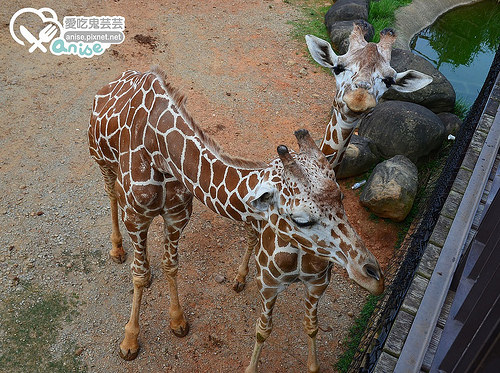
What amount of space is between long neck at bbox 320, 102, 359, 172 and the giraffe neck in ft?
3.66

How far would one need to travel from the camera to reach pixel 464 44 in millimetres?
13570

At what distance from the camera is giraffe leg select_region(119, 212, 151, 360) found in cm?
479

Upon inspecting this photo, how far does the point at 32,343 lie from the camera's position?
5203mm

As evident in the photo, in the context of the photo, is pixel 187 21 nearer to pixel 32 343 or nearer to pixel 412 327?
pixel 32 343

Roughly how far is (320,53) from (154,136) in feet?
6.52

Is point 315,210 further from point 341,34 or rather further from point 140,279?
point 341,34

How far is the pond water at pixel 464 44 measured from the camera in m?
12.2

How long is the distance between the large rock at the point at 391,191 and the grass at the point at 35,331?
448 centimetres

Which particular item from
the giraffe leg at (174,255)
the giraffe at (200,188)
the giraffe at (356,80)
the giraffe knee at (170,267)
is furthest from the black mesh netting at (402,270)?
the giraffe knee at (170,267)

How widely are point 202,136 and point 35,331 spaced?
3.27m

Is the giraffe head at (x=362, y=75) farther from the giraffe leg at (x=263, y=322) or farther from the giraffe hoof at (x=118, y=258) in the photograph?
the giraffe hoof at (x=118, y=258)

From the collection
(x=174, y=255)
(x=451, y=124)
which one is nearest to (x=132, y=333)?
(x=174, y=255)

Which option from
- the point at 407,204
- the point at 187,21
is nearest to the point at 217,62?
the point at 187,21

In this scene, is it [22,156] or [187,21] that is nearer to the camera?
[22,156]
